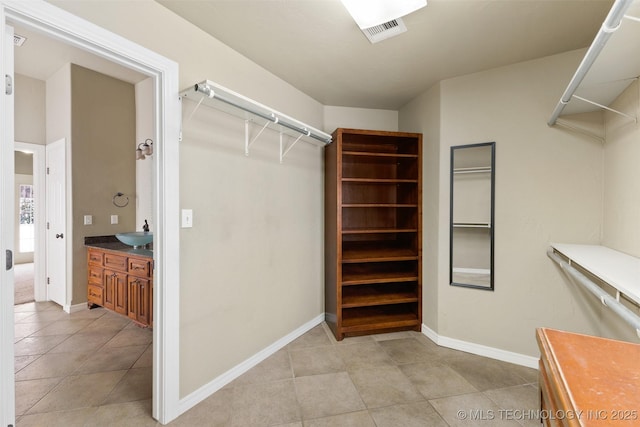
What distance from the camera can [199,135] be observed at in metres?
1.87

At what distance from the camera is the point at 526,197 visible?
7.50 feet

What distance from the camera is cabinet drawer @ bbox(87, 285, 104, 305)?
3.27 m

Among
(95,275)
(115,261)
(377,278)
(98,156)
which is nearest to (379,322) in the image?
(377,278)

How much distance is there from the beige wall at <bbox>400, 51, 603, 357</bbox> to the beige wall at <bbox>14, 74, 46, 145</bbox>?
16.7ft

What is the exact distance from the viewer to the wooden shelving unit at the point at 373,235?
2.79 metres

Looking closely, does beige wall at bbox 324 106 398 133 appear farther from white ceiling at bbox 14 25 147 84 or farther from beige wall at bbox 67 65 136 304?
beige wall at bbox 67 65 136 304

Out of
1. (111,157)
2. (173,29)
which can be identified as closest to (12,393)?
(173,29)

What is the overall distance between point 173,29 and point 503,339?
345cm

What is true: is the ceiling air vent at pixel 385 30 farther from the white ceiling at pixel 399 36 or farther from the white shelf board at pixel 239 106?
the white shelf board at pixel 239 106

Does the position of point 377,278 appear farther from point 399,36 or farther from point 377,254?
point 399,36

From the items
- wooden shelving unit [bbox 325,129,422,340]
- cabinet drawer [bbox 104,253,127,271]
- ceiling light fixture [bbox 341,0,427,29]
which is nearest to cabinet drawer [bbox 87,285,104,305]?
cabinet drawer [bbox 104,253,127,271]

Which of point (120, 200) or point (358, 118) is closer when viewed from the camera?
point (358, 118)

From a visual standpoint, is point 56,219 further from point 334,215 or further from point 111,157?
point 334,215

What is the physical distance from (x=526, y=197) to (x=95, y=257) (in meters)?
4.66
